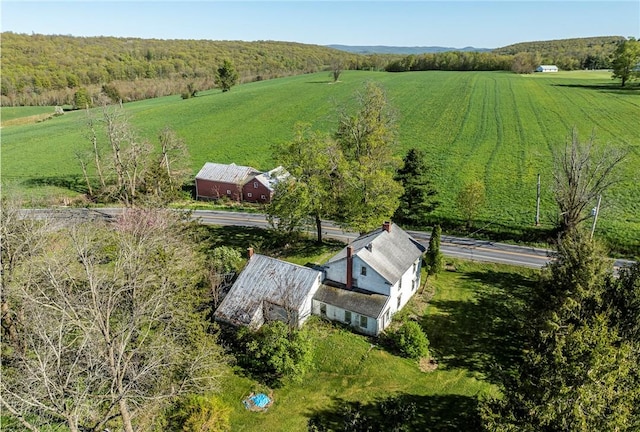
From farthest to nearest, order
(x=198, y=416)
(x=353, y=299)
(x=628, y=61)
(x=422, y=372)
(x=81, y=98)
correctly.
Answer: (x=81, y=98) → (x=628, y=61) → (x=353, y=299) → (x=422, y=372) → (x=198, y=416)

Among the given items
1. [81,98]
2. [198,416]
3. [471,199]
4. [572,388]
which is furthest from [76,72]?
[572,388]

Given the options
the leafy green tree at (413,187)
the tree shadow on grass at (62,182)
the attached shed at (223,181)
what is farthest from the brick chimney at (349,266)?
the tree shadow on grass at (62,182)

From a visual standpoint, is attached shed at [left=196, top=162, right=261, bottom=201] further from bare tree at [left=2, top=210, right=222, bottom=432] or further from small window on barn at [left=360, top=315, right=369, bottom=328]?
small window on barn at [left=360, top=315, right=369, bottom=328]

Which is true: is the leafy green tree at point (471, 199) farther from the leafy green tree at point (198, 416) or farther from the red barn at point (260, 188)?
the leafy green tree at point (198, 416)

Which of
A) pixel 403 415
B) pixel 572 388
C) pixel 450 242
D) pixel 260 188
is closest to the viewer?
pixel 572 388

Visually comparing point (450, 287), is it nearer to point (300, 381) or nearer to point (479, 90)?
point (300, 381)

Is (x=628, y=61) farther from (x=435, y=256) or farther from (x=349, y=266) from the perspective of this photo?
(x=349, y=266)

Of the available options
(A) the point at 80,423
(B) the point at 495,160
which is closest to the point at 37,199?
(A) the point at 80,423
